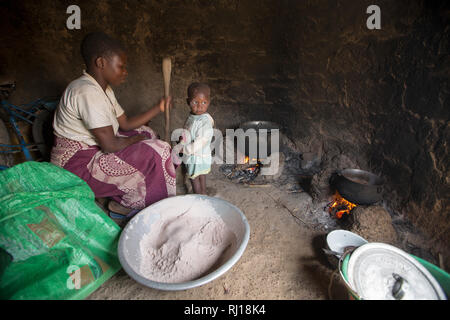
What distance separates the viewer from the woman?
1612mm

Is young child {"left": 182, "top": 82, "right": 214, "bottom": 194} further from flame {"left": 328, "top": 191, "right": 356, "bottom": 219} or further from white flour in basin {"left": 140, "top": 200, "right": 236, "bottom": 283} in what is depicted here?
flame {"left": 328, "top": 191, "right": 356, "bottom": 219}

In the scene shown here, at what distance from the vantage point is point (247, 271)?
1.56 metres

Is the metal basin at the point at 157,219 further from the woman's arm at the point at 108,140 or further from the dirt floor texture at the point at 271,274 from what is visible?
the woman's arm at the point at 108,140

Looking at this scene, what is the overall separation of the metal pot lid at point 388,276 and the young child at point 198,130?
1268 mm

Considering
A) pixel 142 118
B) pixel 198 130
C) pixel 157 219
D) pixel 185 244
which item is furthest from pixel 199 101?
pixel 185 244

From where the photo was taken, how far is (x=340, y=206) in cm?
210

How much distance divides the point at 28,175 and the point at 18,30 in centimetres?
243

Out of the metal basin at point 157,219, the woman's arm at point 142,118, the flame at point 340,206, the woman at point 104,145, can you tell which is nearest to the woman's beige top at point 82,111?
the woman at point 104,145

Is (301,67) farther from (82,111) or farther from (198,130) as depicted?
(82,111)

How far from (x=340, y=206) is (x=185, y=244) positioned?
4.96ft

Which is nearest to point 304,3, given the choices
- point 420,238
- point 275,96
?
point 275,96

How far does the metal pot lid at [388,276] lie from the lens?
105cm

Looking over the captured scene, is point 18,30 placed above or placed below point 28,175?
above
